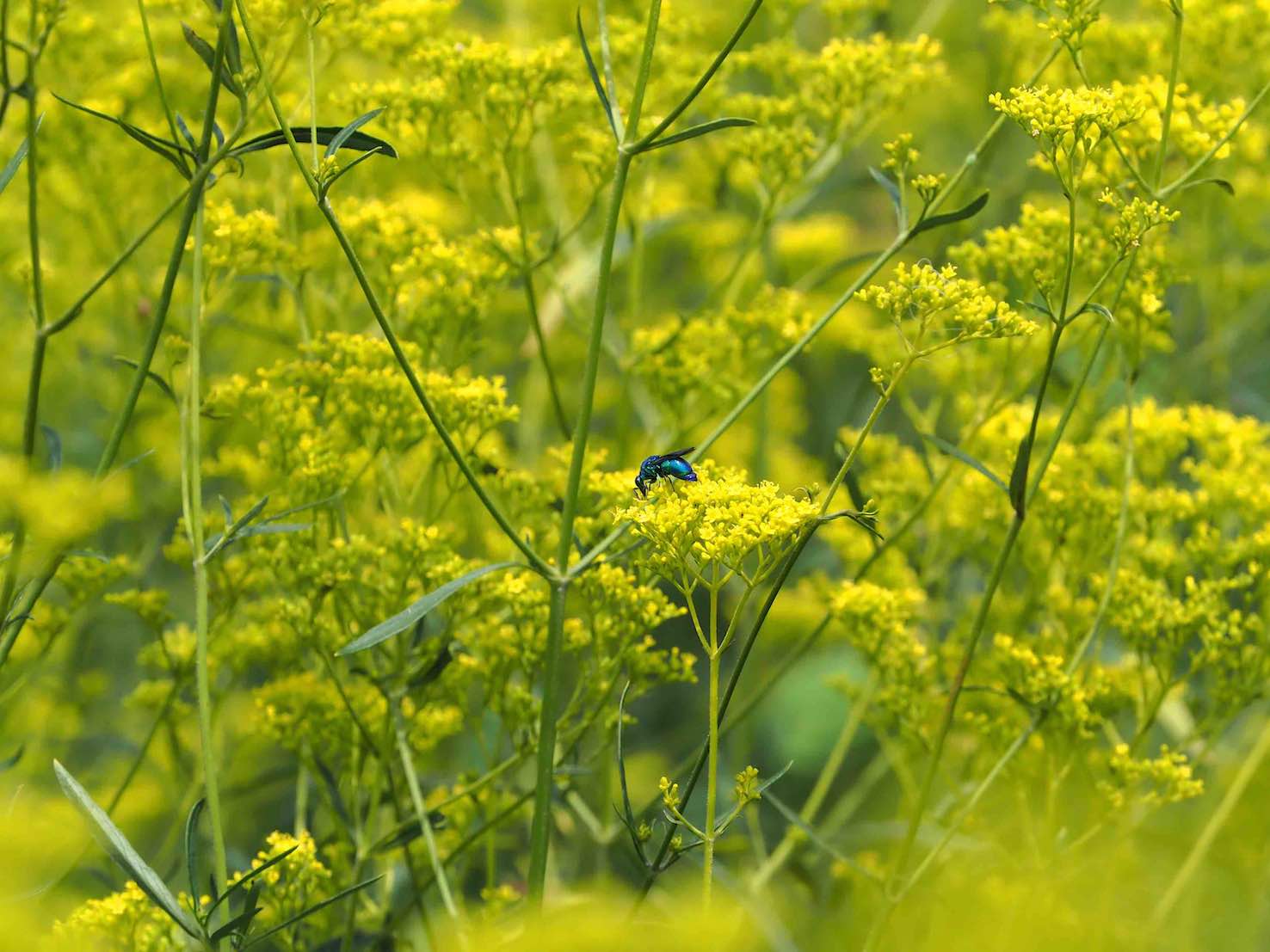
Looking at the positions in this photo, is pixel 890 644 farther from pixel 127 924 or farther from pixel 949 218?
pixel 127 924

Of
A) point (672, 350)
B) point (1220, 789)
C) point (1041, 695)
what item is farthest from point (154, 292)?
point (1220, 789)

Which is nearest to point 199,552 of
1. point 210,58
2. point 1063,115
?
point 210,58

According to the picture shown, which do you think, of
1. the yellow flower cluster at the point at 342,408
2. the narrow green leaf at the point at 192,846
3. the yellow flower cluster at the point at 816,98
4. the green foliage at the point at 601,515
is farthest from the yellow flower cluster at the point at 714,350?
the narrow green leaf at the point at 192,846

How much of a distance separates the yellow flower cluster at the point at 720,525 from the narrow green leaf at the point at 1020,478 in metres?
0.34

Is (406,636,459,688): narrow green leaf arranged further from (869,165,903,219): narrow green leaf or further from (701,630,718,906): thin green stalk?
(869,165,903,219): narrow green leaf

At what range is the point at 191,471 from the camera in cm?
184

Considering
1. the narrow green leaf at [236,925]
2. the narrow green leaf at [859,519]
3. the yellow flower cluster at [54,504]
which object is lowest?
the narrow green leaf at [236,925]

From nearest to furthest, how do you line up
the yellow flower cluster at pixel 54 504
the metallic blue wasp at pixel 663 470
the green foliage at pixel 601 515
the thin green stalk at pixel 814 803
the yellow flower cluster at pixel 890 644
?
the yellow flower cluster at pixel 54 504, the green foliage at pixel 601 515, the metallic blue wasp at pixel 663 470, the yellow flower cluster at pixel 890 644, the thin green stalk at pixel 814 803

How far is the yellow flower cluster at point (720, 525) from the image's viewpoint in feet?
5.35

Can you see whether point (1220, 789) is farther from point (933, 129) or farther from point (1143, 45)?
point (933, 129)

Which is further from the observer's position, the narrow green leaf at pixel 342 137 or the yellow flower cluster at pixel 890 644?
the yellow flower cluster at pixel 890 644

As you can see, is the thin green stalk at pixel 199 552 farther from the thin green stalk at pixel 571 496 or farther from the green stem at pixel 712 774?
the green stem at pixel 712 774

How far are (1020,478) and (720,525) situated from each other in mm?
462

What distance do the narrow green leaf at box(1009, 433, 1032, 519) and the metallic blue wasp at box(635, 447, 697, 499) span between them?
43cm
